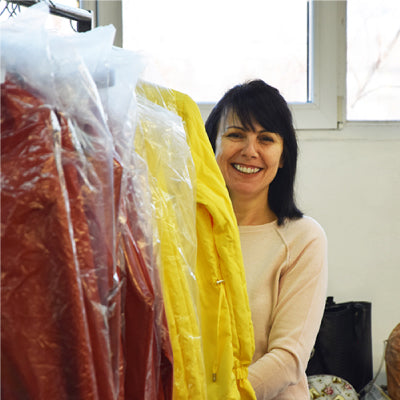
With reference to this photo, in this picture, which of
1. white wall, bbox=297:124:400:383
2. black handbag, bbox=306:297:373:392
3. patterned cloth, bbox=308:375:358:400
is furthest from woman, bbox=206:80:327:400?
white wall, bbox=297:124:400:383

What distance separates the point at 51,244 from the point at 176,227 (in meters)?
0.28

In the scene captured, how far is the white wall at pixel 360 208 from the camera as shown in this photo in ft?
7.89

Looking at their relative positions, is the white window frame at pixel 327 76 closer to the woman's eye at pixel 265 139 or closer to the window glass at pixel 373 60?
the window glass at pixel 373 60

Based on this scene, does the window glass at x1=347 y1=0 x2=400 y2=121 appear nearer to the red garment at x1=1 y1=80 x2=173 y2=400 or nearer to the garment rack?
the garment rack

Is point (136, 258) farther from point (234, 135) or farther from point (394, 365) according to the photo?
point (394, 365)

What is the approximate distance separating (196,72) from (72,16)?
156 cm

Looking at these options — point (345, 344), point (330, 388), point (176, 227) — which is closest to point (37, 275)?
point (176, 227)

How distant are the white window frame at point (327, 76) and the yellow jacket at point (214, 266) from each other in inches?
62.8

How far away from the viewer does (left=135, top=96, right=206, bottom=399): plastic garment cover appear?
679 millimetres

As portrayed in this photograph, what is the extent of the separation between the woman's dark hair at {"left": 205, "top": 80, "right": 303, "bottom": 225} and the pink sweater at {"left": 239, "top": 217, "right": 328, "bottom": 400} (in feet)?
0.25

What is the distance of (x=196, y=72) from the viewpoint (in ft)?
8.00

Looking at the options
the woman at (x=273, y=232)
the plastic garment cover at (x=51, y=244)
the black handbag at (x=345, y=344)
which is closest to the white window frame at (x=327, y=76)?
the black handbag at (x=345, y=344)

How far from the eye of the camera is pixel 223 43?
2436 millimetres

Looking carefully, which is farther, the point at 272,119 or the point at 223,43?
the point at 223,43
